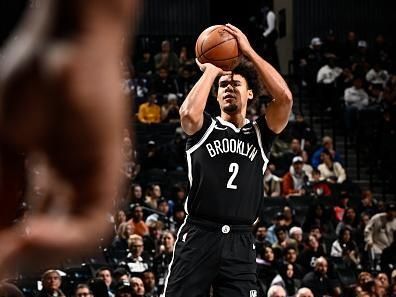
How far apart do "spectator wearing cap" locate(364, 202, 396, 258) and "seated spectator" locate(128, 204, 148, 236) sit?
12.6ft

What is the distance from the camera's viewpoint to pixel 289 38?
82.4ft

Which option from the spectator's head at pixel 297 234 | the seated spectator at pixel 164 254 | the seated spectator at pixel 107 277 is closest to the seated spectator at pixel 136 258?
the seated spectator at pixel 164 254

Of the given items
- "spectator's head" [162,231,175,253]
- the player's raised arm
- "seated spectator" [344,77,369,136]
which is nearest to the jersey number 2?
the player's raised arm

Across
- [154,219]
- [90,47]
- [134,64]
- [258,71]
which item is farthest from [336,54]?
[90,47]

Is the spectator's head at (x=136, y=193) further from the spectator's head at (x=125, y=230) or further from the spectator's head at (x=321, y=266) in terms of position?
the spectator's head at (x=321, y=266)

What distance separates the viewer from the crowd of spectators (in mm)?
12273

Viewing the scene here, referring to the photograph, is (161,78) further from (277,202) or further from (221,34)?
(221,34)

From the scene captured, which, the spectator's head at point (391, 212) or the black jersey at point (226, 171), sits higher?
the black jersey at point (226, 171)

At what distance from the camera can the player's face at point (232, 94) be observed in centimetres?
630

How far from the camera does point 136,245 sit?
482 inches

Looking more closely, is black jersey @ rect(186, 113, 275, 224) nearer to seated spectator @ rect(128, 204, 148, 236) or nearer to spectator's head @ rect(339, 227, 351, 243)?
seated spectator @ rect(128, 204, 148, 236)

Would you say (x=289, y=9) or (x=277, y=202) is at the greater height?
(x=289, y=9)

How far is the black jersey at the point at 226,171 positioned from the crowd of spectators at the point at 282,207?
2.70m

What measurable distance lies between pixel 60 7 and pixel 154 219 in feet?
40.4
